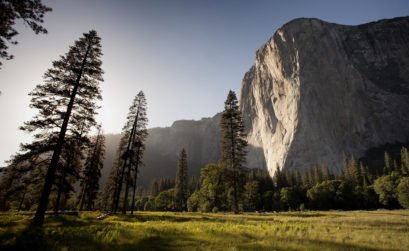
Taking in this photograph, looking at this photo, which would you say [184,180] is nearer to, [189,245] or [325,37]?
[189,245]

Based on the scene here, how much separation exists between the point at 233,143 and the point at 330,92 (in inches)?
4757

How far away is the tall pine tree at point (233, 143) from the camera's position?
2494 centimetres

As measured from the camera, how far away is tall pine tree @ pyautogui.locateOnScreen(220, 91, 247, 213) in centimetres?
2494

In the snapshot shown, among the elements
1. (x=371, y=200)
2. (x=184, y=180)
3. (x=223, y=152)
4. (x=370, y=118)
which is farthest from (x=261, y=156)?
(x=223, y=152)

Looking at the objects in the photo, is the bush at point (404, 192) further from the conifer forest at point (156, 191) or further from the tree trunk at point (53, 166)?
the tree trunk at point (53, 166)

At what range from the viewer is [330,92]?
392 feet

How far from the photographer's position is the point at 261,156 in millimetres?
143750

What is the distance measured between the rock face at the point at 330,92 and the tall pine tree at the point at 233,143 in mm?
92432

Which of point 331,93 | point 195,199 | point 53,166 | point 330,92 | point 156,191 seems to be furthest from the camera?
point 331,93

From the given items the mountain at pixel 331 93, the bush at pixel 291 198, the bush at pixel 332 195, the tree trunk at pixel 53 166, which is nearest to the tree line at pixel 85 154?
the tree trunk at pixel 53 166

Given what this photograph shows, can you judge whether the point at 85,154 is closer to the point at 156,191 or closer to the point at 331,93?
the point at 156,191

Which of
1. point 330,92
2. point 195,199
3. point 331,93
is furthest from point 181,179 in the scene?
point 331,93

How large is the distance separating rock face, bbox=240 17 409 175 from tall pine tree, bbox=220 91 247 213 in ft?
303

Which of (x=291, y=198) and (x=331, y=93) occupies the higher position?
(x=331, y=93)
